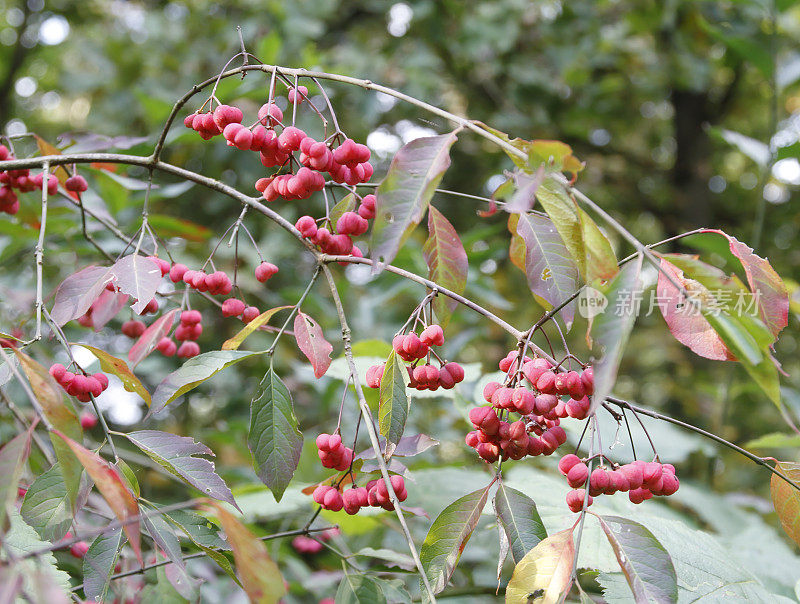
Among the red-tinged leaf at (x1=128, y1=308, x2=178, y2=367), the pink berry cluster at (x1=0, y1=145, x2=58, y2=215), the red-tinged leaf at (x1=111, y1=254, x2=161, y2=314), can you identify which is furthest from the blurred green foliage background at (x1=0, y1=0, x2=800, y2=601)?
the red-tinged leaf at (x1=111, y1=254, x2=161, y2=314)

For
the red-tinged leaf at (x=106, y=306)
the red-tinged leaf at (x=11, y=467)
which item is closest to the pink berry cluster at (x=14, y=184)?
the red-tinged leaf at (x=106, y=306)

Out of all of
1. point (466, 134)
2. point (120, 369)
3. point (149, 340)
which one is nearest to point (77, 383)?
point (120, 369)

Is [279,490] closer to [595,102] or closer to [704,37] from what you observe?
[595,102]

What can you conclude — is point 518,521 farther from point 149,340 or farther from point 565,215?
point 149,340

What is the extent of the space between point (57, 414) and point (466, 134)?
388 cm

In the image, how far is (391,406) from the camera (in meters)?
0.83

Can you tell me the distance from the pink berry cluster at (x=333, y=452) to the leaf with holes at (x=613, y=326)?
396 mm

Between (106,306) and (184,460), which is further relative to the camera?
(106,306)

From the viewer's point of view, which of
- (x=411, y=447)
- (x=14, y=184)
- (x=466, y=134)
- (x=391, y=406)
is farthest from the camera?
(x=466, y=134)

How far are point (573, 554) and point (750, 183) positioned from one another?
22.1 feet

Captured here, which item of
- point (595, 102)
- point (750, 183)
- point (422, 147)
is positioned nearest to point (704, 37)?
point (595, 102)

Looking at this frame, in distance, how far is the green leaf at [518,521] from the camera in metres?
0.82

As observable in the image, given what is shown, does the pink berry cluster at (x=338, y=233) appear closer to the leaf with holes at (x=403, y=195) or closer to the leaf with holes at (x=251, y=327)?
the leaf with holes at (x=251, y=327)

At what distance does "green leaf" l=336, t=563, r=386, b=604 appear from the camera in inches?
36.8
